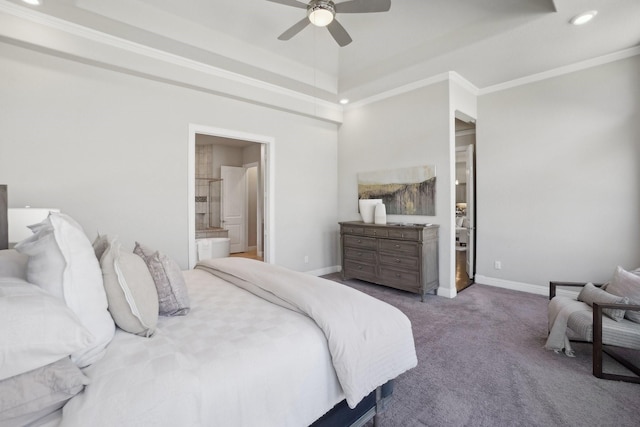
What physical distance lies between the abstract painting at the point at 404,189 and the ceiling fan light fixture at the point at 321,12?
7.86 ft

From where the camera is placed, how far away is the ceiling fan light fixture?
94.7 inches

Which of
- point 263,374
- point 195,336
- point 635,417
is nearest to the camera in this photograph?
point 263,374

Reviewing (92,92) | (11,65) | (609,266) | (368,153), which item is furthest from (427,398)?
(11,65)

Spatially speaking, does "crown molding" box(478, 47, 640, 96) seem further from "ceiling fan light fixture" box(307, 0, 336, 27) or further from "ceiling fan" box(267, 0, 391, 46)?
"ceiling fan light fixture" box(307, 0, 336, 27)

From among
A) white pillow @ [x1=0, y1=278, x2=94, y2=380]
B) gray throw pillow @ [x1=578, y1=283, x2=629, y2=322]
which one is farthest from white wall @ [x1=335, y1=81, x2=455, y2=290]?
white pillow @ [x1=0, y1=278, x2=94, y2=380]

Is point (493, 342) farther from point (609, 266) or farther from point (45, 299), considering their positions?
point (45, 299)

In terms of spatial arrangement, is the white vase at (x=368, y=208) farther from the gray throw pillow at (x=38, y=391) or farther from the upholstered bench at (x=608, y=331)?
the gray throw pillow at (x=38, y=391)

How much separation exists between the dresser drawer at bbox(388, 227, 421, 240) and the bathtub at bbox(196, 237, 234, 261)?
141 inches

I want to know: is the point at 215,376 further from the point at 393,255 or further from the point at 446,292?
the point at 446,292

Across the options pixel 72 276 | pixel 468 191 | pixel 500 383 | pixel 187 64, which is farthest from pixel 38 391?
pixel 468 191

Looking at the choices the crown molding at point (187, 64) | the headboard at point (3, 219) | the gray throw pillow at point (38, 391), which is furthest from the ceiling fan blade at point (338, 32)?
the gray throw pillow at point (38, 391)

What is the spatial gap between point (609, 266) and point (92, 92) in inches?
238

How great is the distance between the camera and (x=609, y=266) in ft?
11.6

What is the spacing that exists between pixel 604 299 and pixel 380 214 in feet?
8.41
